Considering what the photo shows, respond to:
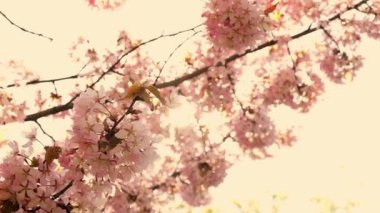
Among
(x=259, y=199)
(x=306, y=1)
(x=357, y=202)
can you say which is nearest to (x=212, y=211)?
(x=259, y=199)

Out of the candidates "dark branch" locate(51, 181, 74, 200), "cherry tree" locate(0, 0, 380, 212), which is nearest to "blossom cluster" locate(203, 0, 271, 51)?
"cherry tree" locate(0, 0, 380, 212)

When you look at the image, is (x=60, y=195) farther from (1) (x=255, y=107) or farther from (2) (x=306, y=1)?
(1) (x=255, y=107)

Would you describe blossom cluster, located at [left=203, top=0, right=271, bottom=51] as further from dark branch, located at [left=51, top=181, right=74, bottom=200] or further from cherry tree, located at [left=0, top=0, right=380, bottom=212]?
dark branch, located at [left=51, top=181, right=74, bottom=200]

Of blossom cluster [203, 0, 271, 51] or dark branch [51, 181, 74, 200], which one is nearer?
dark branch [51, 181, 74, 200]

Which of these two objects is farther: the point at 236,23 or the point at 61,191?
the point at 236,23

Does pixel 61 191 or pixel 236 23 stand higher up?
pixel 236 23

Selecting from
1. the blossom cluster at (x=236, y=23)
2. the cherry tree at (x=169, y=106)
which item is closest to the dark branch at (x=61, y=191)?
the cherry tree at (x=169, y=106)

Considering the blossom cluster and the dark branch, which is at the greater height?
the blossom cluster

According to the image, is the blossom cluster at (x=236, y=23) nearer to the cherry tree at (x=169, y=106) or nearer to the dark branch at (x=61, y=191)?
the cherry tree at (x=169, y=106)

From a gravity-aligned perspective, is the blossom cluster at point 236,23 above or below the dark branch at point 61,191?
above

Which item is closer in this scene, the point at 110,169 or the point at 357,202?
the point at 110,169

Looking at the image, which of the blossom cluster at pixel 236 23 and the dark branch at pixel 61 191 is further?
the blossom cluster at pixel 236 23

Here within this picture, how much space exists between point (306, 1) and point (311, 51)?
0.97 meters

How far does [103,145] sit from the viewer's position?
214cm
